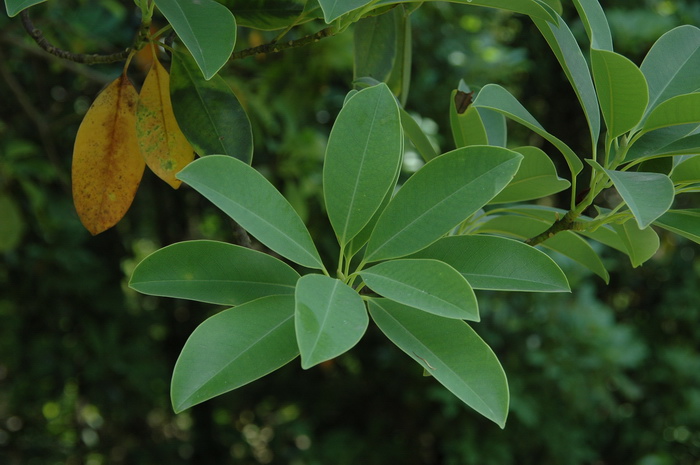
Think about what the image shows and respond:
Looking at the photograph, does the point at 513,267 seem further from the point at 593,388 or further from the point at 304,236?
the point at 593,388

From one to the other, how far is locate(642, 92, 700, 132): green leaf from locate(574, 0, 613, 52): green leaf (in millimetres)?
76

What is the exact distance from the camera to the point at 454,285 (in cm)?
41

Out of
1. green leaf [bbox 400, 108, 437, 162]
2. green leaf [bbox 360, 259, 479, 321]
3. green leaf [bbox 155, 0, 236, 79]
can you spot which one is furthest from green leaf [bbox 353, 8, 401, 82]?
green leaf [bbox 360, 259, 479, 321]

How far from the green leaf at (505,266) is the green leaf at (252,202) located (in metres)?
0.10

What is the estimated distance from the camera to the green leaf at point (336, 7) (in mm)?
433

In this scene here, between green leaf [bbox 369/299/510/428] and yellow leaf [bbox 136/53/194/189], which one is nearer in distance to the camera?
green leaf [bbox 369/299/510/428]

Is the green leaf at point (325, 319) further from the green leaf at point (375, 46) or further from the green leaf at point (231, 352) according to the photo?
the green leaf at point (375, 46)

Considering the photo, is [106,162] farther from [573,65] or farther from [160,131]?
[573,65]

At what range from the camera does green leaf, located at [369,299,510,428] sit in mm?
422

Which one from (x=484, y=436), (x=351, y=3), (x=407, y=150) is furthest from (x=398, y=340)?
(x=484, y=436)

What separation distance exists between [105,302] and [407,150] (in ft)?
3.77

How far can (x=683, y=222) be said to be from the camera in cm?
52

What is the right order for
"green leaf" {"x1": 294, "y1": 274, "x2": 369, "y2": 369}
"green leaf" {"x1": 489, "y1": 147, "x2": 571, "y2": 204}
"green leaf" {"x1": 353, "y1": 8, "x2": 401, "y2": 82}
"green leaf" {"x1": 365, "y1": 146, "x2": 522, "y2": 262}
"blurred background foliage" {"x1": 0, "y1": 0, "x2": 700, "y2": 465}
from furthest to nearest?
1. "blurred background foliage" {"x1": 0, "y1": 0, "x2": 700, "y2": 465}
2. "green leaf" {"x1": 353, "y1": 8, "x2": 401, "y2": 82}
3. "green leaf" {"x1": 489, "y1": 147, "x2": 571, "y2": 204}
4. "green leaf" {"x1": 365, "y1": 146, "x2": 522, "y2": 262}
5. "green leaf" {"x1": 294, "y1": 274, "x2": 369, "y2": 369}

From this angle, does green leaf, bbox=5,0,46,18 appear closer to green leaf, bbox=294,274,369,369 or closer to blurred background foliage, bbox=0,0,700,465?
green leaf, bbox=294,274,369,369
